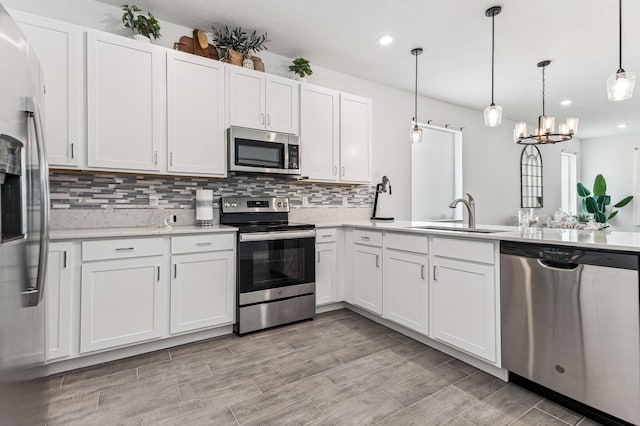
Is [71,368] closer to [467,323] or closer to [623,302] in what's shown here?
[467,323]

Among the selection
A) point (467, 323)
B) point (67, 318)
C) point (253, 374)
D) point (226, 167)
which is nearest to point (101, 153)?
point (226, 167)

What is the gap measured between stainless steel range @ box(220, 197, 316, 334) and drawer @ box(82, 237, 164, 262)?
644 mm

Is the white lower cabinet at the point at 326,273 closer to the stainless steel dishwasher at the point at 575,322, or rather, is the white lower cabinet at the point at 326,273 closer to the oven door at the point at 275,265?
the oven door at the point at 275,265

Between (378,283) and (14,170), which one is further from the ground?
(14,170)

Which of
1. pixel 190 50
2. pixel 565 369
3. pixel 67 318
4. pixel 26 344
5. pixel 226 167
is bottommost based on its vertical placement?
pixel 565 369

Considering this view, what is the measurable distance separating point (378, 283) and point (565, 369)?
1.49 metres

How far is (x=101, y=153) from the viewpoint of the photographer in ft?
7.76

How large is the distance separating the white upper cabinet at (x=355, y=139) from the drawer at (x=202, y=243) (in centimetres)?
156

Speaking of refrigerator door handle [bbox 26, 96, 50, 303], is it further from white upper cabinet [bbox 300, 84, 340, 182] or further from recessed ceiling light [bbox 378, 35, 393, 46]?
recessed ceiling light [bbox 378, 35, 393, 46]

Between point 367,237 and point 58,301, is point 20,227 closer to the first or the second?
point 58,301

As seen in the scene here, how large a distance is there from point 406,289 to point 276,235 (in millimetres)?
1218

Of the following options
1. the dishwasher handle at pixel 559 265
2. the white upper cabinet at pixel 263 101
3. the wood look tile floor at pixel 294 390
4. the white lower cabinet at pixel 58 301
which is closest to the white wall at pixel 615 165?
the dishwasher handle at pixel 559 265

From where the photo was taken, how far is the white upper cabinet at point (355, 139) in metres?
3.69

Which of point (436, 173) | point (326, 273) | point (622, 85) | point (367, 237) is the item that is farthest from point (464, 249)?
point (436, 173)
